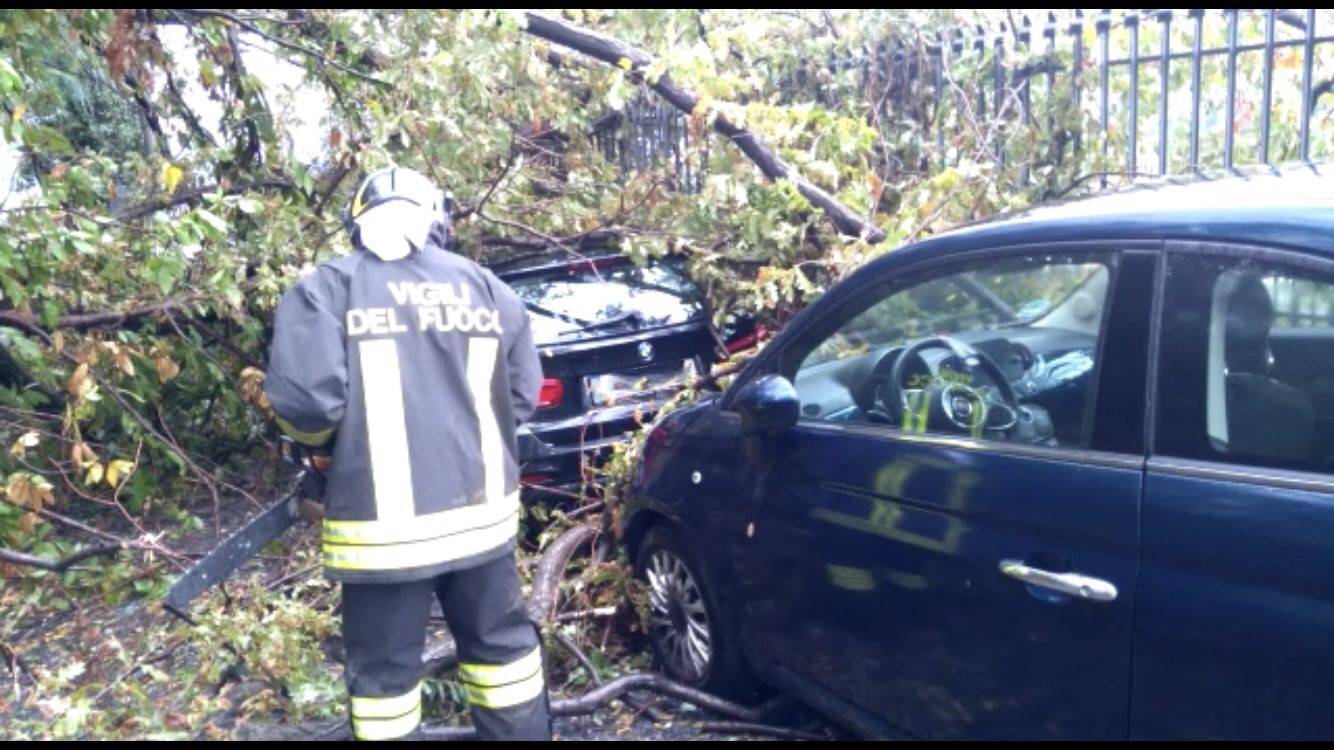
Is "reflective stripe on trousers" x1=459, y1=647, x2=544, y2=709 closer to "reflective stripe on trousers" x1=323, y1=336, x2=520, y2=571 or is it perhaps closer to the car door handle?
"reflective stripe on trousers" x1=323, y1=336, x2=520, y2=571

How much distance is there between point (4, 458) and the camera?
552cm

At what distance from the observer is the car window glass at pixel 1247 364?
2.43 metres

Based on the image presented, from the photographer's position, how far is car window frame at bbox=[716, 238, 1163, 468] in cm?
267

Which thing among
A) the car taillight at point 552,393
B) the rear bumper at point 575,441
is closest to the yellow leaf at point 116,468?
the rear bumper at point 575,441

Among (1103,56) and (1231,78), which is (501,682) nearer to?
(1231,78)

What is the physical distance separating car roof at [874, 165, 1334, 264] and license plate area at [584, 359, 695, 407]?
7.65ft

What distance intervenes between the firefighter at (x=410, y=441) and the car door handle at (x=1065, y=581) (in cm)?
144

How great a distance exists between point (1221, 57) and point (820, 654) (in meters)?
4.50

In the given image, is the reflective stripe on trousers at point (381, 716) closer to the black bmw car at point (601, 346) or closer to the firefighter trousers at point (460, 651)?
the firefighter trousers at point (460, 651)

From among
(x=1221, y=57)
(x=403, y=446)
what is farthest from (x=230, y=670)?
(x=1221, y=57)

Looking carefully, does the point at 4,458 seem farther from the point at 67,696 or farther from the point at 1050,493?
the point at 1050,493

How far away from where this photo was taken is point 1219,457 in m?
2.51

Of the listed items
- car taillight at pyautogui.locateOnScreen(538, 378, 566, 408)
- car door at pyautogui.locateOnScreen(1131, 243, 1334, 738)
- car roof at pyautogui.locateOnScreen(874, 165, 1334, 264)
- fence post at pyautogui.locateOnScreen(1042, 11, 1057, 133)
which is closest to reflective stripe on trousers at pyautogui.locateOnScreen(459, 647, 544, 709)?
car roof at pyautogui.locateOnScreen(874, 165, 1334, 264)

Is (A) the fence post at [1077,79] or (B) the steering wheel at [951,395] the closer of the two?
(B) the steering wheel at [951,395]
